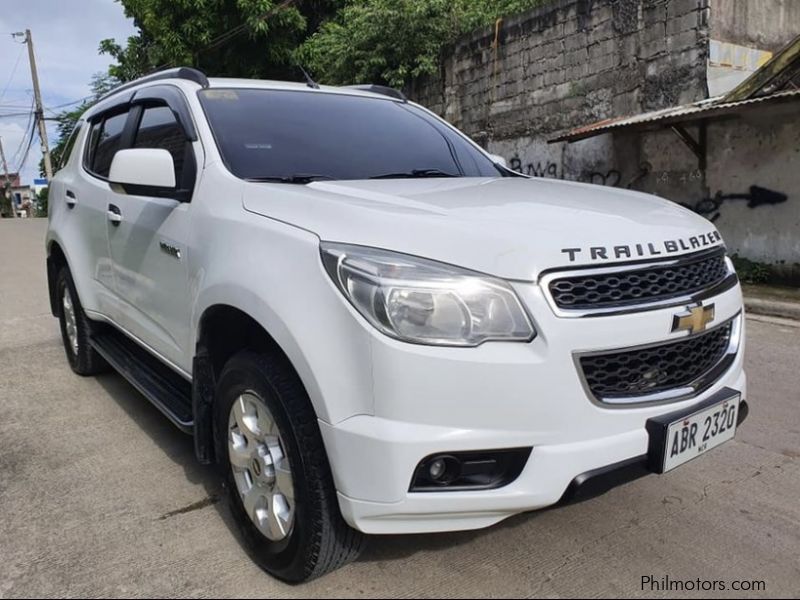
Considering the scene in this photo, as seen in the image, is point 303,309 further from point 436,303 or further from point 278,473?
point 278,473

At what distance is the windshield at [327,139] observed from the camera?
9.32 feet

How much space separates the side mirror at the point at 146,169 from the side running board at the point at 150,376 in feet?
3.15

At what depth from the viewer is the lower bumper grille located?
1969 mm

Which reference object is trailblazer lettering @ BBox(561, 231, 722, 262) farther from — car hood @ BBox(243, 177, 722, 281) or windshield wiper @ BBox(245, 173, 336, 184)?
windshield wiper @ BBox(245, 173, 336, 184)

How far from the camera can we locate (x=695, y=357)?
2223mm

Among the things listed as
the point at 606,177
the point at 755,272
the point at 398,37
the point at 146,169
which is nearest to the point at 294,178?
the point at 146,169

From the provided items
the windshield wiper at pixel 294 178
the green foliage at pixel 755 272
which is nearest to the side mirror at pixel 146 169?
the windshield wiper at pixel 294 178

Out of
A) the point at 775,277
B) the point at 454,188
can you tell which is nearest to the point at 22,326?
the point at 454,188

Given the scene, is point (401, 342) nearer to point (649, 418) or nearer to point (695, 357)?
point (649, 418)

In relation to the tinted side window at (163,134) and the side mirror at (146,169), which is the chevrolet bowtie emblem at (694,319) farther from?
the tinted side window at (163,134)

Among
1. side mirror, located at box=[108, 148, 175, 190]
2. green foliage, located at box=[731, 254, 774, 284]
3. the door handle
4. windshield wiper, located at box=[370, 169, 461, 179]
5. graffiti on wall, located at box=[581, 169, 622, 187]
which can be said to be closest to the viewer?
side mirror, located at box=[108, 148, 175, 190]

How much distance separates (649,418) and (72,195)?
379 centimetres

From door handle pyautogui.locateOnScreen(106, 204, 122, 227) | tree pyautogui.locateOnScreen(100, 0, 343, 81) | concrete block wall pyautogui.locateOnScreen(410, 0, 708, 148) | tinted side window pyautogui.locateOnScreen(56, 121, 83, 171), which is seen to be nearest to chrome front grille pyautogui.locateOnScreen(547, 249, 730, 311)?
door handle pyautogui.locateOnScreen(106, 204, 122, 227)

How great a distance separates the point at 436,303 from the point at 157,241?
165cm
